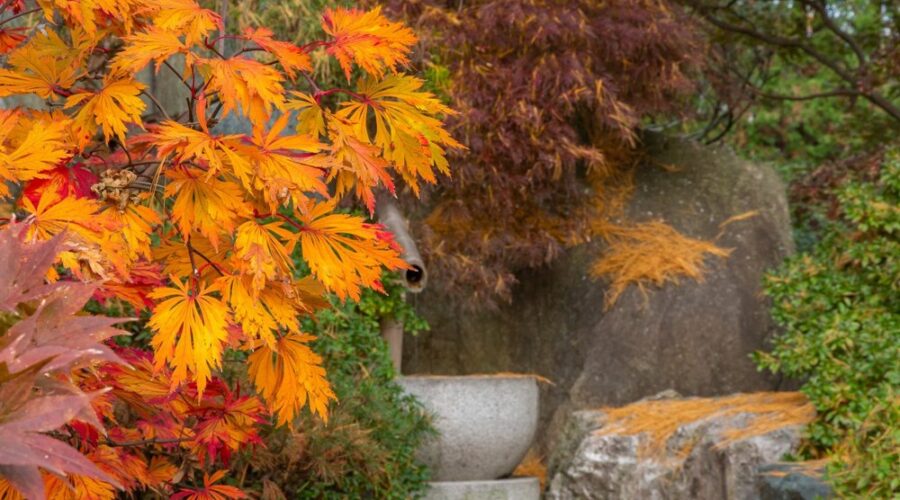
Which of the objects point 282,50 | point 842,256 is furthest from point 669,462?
point 282,50

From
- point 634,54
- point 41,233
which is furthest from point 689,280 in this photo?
point 41,233

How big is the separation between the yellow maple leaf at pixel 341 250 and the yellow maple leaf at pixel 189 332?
0.20 m

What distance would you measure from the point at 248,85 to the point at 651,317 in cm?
474

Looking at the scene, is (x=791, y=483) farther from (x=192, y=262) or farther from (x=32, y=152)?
(x=32, y=152)

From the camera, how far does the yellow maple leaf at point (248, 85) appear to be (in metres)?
2.10

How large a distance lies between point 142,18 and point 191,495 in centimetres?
122

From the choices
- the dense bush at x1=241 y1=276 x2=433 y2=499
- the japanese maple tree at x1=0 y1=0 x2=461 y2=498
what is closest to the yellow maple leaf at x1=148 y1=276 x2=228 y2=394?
the japanese maple tree at x1=0 y1=0 x2=461 y2=498

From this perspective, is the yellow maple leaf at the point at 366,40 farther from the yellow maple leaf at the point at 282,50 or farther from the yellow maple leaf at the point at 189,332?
the yellow maple leaf at the point at 189,332

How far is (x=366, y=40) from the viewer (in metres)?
2.34

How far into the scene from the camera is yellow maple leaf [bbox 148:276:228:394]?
195cm

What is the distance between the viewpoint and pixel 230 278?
80.4 inches

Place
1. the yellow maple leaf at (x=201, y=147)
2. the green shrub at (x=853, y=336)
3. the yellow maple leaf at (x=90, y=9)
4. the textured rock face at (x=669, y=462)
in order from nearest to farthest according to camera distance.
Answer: the yellow maple leaf at (x=201, y=147), the yellow maple leaf at (x=90, y=9), the green shrub at (x=853, y=336), the textured rock face at (x=669, y=462)

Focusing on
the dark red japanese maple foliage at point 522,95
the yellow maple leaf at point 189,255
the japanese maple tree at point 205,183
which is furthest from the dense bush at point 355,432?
the japanese maple tree at point 205,183

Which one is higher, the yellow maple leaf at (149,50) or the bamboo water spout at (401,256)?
the yellow maple leaf at (149,50)
